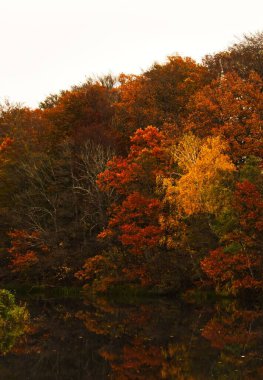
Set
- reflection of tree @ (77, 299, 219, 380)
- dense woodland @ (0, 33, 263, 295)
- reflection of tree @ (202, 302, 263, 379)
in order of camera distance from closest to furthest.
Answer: reflection of tree @ (202, 302, 263, 379)
reflection of tree @ (77, 299, 219, 380)
dense woodland @ (0, 33, 263, 295)

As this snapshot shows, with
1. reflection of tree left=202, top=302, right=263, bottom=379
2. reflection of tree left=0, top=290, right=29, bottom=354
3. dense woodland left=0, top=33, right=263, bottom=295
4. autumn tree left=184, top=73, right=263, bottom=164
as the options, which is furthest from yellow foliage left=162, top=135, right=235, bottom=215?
reflection of tree left=0, top=290, right=29, bottom=354

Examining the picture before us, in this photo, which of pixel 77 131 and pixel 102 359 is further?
pixel 77 131

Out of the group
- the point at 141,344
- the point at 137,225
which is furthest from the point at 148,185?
the point at 141,344

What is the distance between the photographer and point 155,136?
4672cm

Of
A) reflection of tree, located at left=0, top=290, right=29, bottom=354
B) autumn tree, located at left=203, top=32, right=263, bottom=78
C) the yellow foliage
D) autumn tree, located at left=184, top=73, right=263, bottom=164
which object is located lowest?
reflection of tree, located at left=0, top=290, right=29, bottom=354

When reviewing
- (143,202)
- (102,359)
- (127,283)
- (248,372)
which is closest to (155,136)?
(143,202)

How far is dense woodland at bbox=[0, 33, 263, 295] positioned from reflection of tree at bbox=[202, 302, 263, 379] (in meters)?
6.82

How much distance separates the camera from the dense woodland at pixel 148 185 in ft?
130

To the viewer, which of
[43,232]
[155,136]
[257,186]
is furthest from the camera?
[43,232]

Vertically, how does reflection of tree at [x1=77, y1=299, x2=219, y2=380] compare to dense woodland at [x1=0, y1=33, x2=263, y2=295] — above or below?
below

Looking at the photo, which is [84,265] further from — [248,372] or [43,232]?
[248,372]

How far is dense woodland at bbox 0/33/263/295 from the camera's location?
3966cm

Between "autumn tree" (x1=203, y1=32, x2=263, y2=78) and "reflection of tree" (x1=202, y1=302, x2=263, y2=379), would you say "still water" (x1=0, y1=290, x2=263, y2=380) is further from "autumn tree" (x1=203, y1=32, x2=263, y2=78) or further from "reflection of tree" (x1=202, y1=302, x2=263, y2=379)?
"autumn tree" (x1=203, y1=32, x2=263, y2=78)

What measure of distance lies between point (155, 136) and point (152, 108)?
285 inches
